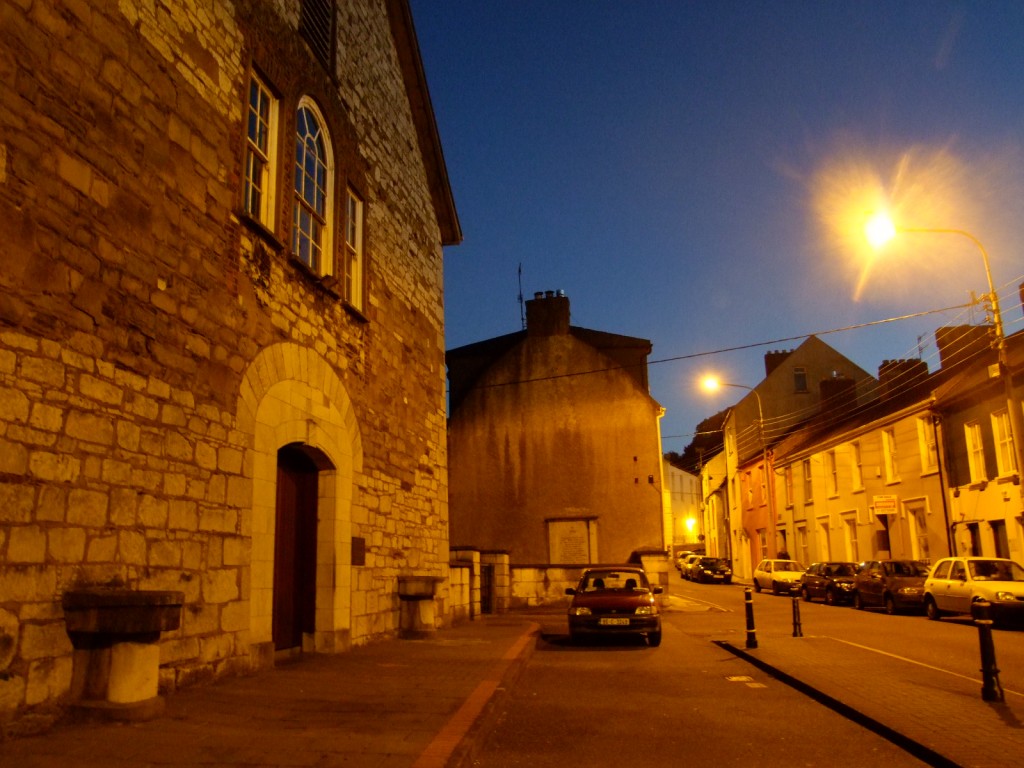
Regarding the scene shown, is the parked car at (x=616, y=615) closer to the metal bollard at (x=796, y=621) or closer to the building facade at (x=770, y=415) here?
the metal bollard at (x=796, y=621)

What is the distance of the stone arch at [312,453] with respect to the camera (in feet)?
30.2

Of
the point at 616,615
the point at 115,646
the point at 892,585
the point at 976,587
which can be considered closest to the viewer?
the point at 115,646

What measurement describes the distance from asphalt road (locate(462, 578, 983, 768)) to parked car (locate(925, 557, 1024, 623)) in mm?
1584

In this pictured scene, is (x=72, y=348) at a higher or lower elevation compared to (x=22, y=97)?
lower

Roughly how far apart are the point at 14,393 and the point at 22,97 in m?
2.17

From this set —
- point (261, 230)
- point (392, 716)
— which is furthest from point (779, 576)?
point (392, 716)

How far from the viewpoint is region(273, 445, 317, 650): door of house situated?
10.6m

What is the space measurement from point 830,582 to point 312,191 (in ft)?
69.5

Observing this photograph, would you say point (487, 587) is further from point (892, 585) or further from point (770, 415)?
point (770, 415)

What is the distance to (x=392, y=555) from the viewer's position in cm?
1366

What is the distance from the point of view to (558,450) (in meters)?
31.1

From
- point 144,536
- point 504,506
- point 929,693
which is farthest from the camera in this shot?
point 504,506

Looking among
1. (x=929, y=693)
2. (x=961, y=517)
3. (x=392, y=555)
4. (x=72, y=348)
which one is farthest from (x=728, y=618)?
(x=72, y=348)

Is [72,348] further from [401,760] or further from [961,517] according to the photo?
[961,517]
